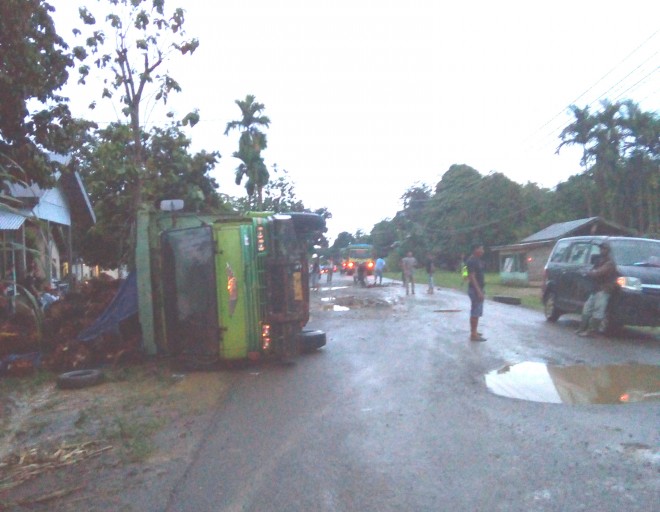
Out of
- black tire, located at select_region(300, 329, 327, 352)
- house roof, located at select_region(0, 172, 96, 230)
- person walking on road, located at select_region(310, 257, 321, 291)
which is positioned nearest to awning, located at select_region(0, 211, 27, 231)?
house roof, located at select_region(0, 172, 96, 230)

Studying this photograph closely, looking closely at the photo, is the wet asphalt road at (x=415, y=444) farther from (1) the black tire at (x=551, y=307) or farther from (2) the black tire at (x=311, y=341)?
(1) the black tire at (x=551, y=307)

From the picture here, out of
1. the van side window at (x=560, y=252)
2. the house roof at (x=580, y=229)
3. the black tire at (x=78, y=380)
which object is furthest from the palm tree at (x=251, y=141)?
the black tire at (x=78, y=380)

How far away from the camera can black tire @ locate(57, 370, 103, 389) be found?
10234mm

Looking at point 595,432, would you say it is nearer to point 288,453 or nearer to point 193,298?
point 288,453

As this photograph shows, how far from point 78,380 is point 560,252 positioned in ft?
37.2

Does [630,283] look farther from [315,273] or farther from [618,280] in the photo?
[315,273]

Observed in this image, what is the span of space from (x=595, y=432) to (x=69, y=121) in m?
9.78

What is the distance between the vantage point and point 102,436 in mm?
7480

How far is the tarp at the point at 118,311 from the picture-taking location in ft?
40.3

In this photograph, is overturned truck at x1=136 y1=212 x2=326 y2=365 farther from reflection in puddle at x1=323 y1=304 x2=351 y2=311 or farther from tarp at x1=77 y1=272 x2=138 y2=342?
reflection in puddle at x1=323 y1=304 x2=351 y2=311

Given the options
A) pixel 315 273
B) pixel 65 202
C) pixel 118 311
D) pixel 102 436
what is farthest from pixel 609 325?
pixel 315 273

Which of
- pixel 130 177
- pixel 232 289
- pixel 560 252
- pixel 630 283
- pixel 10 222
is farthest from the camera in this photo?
pixel 130 177

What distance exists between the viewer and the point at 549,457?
611 centimetres

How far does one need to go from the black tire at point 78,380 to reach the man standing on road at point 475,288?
6811mm
